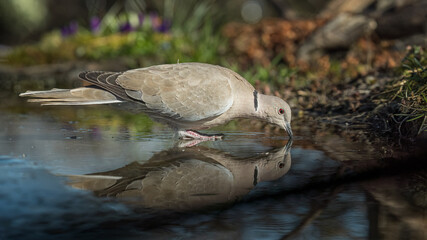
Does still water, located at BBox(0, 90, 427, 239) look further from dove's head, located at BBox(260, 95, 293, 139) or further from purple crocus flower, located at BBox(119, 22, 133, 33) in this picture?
purple crocus flower, located at BBox(119, 22, 133, 33)

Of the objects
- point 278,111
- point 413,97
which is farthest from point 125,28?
point 413,97

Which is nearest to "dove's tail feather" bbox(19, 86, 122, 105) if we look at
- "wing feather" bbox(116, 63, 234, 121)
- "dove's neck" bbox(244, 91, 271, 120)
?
"wing feather" bbox(116, 63, 234, 121)

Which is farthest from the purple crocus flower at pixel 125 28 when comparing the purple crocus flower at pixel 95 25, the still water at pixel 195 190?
the still water at pixel 195 190

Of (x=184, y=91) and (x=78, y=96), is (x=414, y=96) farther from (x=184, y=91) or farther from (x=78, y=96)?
(x=78, y=96)

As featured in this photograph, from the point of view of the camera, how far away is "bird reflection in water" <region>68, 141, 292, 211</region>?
340 centimetres

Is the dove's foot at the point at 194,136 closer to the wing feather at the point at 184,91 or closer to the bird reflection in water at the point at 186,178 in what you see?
the wing feather at the point at 184,91

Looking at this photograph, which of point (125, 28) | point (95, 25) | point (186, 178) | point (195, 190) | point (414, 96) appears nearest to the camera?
point (195, 190)

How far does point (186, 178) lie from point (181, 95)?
1.76m

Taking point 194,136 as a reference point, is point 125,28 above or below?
above

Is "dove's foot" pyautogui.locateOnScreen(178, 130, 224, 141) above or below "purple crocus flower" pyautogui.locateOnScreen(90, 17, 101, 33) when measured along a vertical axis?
below

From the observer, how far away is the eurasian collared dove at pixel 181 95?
545 cm

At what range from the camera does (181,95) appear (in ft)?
18.2

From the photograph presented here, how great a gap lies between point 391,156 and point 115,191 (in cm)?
245

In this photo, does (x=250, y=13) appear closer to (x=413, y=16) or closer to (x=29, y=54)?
(x=29, y=54)
